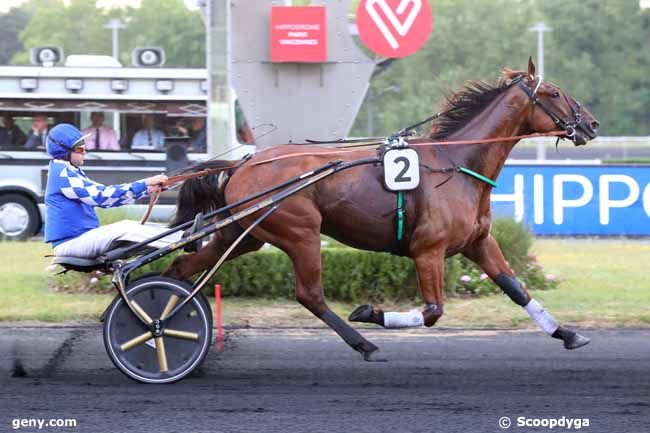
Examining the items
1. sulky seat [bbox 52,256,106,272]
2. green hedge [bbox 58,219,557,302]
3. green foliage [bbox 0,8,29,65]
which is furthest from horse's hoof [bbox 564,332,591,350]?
green foliage [bbox 0,8,29,65]

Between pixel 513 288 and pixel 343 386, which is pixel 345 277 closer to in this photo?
pixel 513 288

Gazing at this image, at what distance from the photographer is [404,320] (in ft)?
20.7

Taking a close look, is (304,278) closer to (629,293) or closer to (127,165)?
(629,293)

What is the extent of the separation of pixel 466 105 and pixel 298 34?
8.48 feet

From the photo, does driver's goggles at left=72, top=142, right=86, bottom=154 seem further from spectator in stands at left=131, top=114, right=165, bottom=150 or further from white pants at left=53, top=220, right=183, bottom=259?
spectator in stands at left=131, top=114, right=165, bottom=150

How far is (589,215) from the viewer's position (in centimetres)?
1278

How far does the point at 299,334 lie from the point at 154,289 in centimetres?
188

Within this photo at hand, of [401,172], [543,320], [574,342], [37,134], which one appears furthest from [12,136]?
[574,342]

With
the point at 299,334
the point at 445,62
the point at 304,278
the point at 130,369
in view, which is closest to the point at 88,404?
the point at 130,369

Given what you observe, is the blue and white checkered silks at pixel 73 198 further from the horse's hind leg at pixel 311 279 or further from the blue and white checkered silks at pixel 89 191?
the horse's hind leg at pixel 311 279

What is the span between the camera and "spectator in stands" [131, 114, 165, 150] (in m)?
14.1

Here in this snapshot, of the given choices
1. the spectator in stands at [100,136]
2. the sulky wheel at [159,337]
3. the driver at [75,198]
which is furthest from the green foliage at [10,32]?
the sulky wheel at [159,337]

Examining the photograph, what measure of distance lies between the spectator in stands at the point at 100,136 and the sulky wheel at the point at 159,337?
26.4 feet

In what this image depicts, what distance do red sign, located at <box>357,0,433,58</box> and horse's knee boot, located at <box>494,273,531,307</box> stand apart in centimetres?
328
